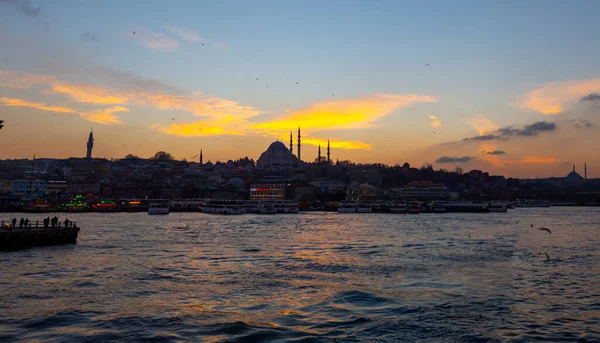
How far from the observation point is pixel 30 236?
2459cm

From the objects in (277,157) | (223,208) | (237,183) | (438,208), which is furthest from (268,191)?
(277,157)

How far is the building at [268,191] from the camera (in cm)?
11398

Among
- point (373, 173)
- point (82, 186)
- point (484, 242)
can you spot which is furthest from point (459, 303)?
point (373, 173)

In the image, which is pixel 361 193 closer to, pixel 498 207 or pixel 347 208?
pixel 498 207

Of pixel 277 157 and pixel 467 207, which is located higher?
pixel 277 157

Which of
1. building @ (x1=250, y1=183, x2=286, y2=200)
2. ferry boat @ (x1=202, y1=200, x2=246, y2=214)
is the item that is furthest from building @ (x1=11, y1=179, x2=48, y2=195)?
ferry boat @ (x1=202, y1=200, x2=246, y2=214)

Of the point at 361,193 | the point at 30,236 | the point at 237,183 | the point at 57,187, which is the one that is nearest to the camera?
the point at 30,236

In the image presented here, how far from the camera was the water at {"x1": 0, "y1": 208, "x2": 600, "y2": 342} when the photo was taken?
10.8 meters

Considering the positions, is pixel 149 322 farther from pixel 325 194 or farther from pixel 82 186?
pixel 82 186

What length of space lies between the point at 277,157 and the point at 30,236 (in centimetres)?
14543

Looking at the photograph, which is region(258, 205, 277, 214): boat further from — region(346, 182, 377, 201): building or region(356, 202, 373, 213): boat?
region(346, 182, 377, 201): building

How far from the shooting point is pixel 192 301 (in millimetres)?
13352

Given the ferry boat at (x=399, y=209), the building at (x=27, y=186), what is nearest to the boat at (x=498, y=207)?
the ferry boat at (x=399, y=209)

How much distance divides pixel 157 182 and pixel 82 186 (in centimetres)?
1906
